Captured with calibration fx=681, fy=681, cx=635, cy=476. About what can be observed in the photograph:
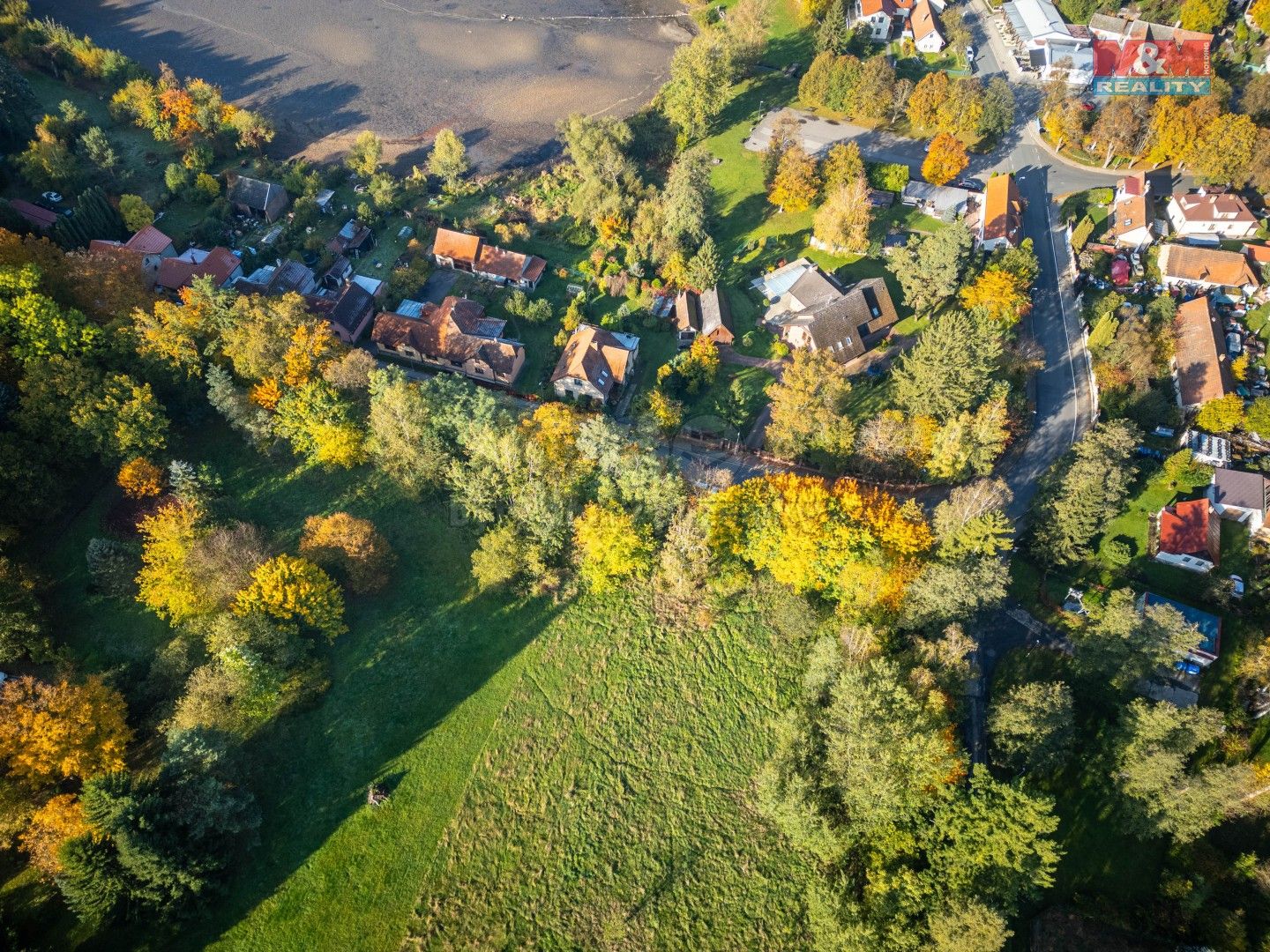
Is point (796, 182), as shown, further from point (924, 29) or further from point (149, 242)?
point (149, 242)

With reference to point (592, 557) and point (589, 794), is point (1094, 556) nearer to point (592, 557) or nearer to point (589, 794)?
point (592, 557)

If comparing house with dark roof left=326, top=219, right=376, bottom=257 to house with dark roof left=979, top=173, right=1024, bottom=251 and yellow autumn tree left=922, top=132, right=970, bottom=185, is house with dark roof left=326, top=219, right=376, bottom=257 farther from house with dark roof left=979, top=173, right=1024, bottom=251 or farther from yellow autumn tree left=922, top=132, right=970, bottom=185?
house with dark roof left=979, top=173, right=1024, bottom=251

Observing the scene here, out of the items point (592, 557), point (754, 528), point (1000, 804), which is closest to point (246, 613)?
point (592, 557)

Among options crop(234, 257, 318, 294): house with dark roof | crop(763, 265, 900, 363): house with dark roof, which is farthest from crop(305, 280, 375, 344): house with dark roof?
crop(763, 265, 900, 363): house with dark roof

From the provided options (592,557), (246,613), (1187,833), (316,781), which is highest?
(246,613)

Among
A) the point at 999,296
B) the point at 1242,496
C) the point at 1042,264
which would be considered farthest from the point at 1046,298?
the point at 1242,496
